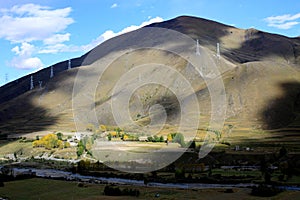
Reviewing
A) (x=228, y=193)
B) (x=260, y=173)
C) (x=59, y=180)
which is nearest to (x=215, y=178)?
(x=260, y=173)

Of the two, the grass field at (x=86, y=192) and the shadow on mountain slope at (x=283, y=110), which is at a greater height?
the shadow on mountain slope at (x=283, y=110)

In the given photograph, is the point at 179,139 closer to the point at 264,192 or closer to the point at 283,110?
the point at 283,110

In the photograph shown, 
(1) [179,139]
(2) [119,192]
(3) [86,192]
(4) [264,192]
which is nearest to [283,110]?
(1) [179,139]

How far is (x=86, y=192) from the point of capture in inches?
2886

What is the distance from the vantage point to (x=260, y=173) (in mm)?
93812

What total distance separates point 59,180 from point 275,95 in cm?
13329

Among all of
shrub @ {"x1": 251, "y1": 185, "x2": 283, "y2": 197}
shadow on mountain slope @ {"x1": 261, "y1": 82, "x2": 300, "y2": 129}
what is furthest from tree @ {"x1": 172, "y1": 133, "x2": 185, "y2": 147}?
shrub @ {"x1": 251, "y1": 185, "x2": 283, "y2": 197}

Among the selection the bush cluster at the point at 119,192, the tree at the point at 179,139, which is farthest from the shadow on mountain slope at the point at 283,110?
the bush cluster at the point at 119,192

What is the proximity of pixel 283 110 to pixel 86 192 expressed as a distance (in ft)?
436

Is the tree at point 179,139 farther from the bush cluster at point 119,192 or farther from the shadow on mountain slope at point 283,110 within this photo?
the bush cluster at point 119,192

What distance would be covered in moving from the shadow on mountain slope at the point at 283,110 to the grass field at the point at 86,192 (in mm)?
107227

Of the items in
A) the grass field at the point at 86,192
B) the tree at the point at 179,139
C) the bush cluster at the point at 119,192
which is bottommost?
the grass field at the point at 86,192

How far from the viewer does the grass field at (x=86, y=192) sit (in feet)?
218

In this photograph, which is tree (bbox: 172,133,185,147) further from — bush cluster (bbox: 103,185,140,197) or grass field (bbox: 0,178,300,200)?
bush cluster (bbox: 103,185,140,197)
